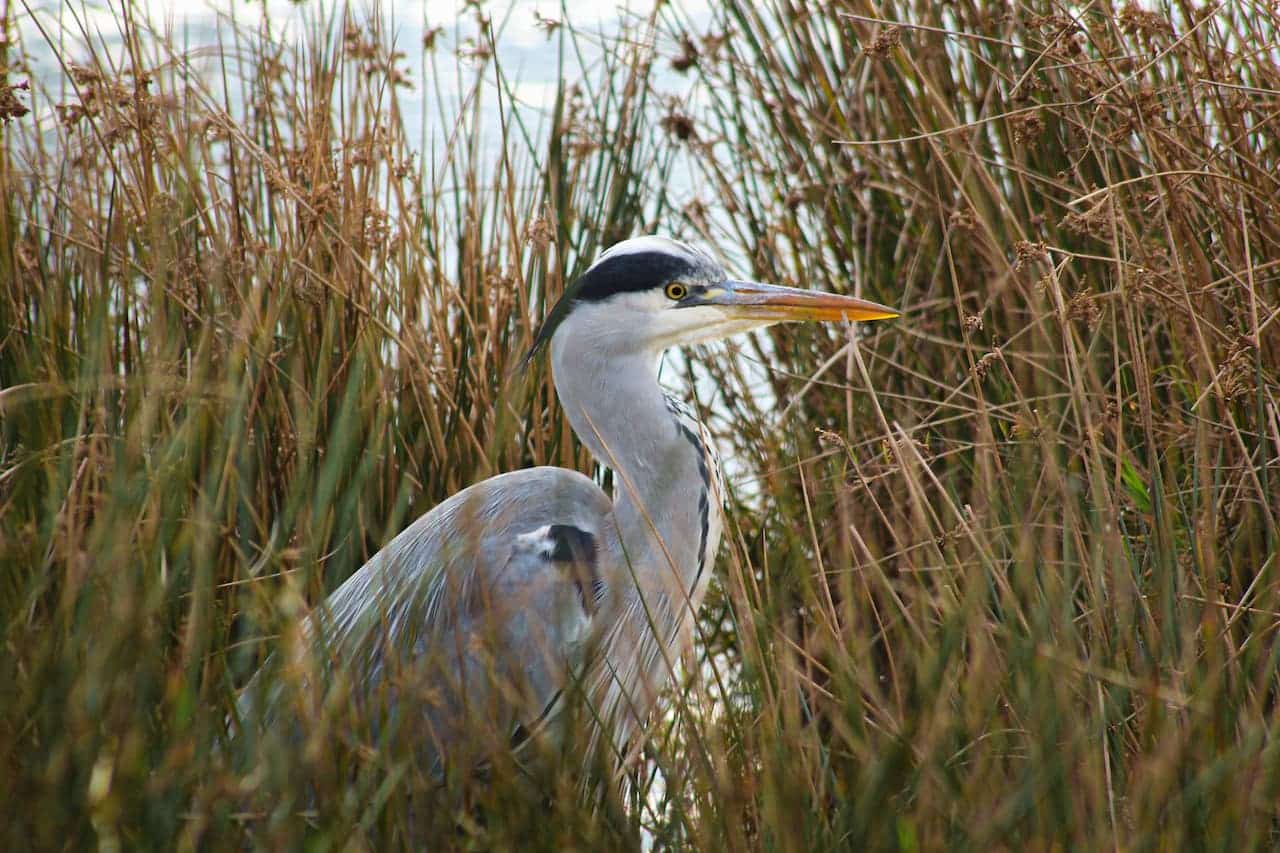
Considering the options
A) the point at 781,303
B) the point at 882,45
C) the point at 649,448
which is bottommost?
the point at 649,448

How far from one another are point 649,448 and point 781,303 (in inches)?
15.3

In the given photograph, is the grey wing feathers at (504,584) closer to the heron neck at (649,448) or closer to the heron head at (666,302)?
the heron neck at (649,448)

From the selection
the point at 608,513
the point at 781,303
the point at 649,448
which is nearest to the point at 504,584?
the point at 608,513

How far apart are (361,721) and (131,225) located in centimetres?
190

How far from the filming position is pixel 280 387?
8.95ft

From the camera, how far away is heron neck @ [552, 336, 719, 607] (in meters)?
2.54

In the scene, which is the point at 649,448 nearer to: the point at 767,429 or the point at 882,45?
the point at 767,429

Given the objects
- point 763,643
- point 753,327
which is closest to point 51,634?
point 763,643

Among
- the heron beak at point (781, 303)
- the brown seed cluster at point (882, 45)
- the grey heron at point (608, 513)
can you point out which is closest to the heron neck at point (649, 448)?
the grey heron at point (608, 513)

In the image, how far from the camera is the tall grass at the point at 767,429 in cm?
146

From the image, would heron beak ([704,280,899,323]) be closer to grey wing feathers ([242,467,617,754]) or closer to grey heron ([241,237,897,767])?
grey heron ([241,237,897,767])

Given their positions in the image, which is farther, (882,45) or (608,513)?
→ (608,513)

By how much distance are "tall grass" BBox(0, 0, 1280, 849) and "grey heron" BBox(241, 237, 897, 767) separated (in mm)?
133

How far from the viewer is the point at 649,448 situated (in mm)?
2539
